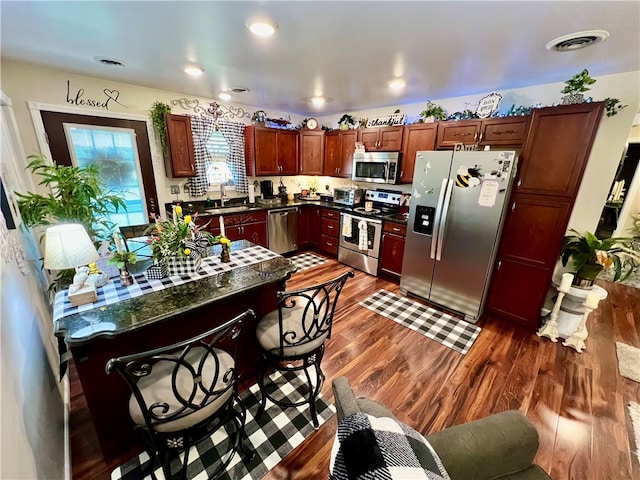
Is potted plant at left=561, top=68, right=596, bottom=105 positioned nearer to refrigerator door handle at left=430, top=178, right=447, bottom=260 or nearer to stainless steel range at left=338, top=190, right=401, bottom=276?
refrigerator door handle at left=430, top=178, right=447, bottom=260

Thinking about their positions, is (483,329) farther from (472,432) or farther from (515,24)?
(515,24)

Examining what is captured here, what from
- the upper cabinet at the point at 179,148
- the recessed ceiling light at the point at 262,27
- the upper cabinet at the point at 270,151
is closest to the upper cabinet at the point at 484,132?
the recessed ceiling light at the point at 262,27

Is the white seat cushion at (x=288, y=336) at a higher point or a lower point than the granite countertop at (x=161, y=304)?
lower

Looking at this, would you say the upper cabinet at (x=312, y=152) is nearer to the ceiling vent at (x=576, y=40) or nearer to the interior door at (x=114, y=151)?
the interior door at (x=114, y=151)

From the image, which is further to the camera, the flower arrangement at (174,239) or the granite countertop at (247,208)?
the granite countertop at (247,208)

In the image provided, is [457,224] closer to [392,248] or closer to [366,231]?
[392,248]

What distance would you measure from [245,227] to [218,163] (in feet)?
3.62

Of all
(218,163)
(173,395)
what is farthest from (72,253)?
(218,163)

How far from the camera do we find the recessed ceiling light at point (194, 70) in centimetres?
241

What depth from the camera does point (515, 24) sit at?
153 cm

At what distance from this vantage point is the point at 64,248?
1.24 meters

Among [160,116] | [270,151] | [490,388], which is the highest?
[160,116]

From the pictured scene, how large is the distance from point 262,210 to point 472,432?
3.58 meters

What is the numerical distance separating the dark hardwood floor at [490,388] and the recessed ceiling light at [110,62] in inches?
107
